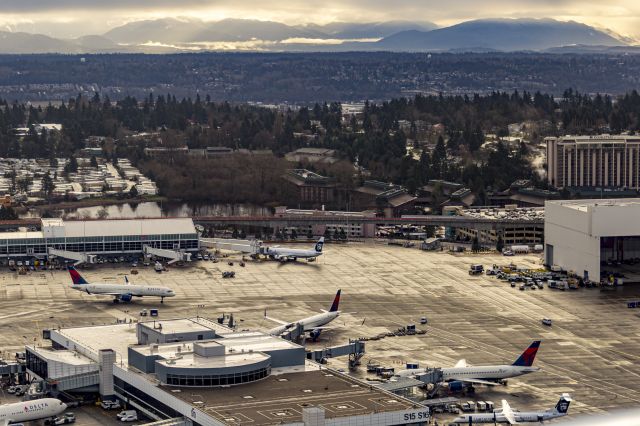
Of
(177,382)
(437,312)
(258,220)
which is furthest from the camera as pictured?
(258,220)

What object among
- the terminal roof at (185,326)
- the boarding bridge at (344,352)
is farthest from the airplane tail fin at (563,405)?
the terminal roof at (185,326)

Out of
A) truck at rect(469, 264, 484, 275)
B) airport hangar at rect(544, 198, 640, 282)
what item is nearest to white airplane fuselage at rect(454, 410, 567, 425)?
airport hangar at rect(544, 198, 640, 282)

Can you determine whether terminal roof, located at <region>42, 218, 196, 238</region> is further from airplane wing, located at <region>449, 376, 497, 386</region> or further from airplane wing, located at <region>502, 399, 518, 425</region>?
airplane wing, located at <region>502, 399, 518, 425</region>

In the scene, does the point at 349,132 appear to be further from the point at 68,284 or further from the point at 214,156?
the point at 68,284

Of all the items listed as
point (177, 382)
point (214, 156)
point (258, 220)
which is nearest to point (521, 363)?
point (177, 382)

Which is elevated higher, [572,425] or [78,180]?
[572,425]

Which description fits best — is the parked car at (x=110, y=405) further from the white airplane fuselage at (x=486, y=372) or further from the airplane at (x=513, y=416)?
the white airplane fuselage at (x=486, y=372)

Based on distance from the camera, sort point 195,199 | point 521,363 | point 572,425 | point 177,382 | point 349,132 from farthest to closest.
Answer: point 349,132, point 195,199, point 521,363, point 177,382, point 572,425
